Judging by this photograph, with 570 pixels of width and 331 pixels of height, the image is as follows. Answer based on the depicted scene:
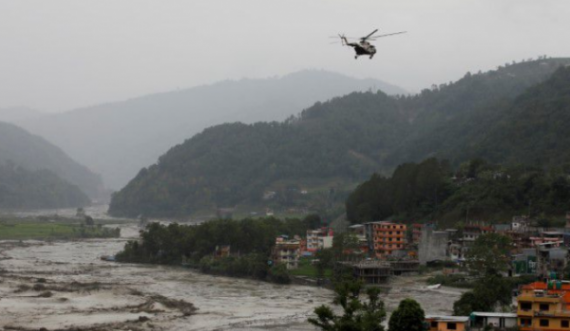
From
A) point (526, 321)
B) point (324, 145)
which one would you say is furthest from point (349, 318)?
point (324, 145)

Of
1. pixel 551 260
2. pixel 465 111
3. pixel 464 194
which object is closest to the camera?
pixel 551 260

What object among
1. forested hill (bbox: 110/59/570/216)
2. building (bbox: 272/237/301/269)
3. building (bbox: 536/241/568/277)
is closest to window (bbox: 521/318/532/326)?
building (bbox: 536/241/568/277)

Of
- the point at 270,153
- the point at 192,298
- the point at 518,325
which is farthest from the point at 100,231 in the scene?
the point at 518,325

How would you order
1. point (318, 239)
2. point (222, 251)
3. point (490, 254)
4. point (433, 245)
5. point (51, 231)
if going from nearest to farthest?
point (490, 254) → point (433, 245) → point (222, 251) → point (318, 239) → point (51, 231)

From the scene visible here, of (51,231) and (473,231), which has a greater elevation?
(473,231)

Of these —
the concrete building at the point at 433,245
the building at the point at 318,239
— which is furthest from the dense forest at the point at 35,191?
the concrete building at the point at 433,245

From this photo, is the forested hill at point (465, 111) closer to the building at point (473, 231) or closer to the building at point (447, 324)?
the building at point (473, 231)

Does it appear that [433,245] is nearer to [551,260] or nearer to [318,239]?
[551,260]
